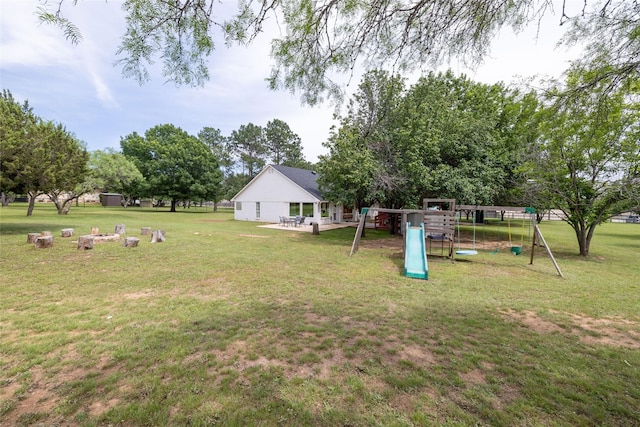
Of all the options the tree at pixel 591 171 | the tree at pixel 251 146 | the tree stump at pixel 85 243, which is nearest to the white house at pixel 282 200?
the tree at pixel 591 171

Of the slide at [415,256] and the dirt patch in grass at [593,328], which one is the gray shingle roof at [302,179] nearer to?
the slide at [415,256]

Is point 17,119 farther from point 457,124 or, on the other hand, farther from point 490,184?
point 490,184

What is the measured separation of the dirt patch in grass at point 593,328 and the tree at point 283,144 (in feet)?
152

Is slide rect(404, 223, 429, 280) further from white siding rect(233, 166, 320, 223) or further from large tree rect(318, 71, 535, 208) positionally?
white siding rect(233, 166, 320, 223)

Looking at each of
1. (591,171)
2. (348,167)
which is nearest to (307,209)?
(348,167)

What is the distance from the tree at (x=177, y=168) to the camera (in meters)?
34.8

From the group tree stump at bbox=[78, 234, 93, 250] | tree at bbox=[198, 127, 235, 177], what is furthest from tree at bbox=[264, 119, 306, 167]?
tree stump at bbox=[78, 234, 93, 250]

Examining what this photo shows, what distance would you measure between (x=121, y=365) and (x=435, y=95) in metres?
15.3

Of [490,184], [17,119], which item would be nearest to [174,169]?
[17,119]

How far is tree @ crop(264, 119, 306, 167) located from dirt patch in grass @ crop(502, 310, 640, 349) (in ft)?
152

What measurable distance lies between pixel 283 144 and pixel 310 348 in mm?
47659

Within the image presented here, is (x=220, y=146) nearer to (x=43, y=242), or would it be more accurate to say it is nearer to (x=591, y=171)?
(x=43, y=242)

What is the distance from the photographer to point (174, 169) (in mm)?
35219

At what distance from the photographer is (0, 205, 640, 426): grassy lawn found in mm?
2473
